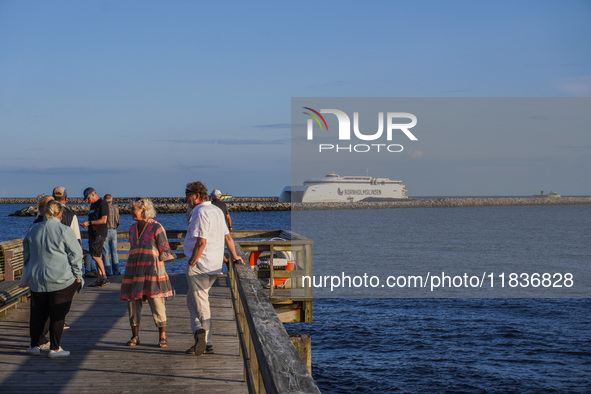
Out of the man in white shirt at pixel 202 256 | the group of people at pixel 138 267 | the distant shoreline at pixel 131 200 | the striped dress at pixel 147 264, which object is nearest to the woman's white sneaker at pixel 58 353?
the group of people at pixel 138 267

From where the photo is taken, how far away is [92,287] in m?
10.6

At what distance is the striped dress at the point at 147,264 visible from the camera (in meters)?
6.25

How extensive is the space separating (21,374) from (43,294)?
0.78m

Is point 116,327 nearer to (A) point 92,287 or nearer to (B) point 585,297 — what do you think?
(A) point 92,287

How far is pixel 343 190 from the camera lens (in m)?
155

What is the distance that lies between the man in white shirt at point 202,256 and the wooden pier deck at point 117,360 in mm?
329

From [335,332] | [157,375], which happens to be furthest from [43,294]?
[335,332]

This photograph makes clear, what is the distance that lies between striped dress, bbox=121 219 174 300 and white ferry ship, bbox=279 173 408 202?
139 metres

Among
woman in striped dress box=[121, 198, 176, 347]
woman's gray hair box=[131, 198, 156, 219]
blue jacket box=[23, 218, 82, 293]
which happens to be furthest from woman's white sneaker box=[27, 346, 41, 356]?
woman's gray hair box=[131, 198, 156, 219]

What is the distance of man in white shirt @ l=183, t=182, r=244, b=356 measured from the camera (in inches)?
227

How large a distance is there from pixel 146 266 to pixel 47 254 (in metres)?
0.97

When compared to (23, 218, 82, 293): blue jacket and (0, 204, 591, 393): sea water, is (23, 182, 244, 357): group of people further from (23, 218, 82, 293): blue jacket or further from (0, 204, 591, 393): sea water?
(0, 204, 591, 393): sea water

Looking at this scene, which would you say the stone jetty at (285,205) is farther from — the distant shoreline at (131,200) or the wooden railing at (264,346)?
the wooden railing at (264,346)

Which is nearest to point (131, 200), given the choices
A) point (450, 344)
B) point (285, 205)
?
point (285, 205)
